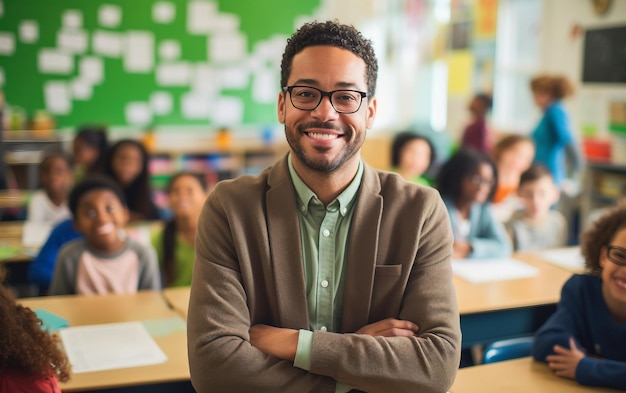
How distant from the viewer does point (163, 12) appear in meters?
7.10

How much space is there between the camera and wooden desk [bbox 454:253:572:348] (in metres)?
2.40

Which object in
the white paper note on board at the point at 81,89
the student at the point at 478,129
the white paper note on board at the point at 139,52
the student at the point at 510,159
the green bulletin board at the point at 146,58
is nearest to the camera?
the student at the point at 510,159

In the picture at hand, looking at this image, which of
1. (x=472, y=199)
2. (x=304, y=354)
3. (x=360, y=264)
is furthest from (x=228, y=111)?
(x=304, y=354)

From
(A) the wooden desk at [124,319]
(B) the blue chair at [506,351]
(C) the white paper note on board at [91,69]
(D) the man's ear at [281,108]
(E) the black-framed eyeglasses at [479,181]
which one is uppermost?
(C) the white paper note on board at [91,69]

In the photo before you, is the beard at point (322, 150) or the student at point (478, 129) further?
the student at point (478, 129)

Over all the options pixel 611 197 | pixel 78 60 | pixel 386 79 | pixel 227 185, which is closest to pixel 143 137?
pixel 78 60

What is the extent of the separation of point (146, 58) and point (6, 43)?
139cm

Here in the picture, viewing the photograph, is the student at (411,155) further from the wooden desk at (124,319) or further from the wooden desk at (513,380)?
the wooden desk at (513,380)

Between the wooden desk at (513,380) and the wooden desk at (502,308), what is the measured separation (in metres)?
0.47

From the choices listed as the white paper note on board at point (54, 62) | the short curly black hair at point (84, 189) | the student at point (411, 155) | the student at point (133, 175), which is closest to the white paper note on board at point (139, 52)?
the white paper note on board at point (54, 62)

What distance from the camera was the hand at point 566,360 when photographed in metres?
1.79

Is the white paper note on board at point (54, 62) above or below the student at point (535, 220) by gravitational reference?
above

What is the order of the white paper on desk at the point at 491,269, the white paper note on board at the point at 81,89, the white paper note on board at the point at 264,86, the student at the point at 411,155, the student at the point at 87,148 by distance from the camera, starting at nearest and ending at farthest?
the white paper on desk at the point at 491,269, the student at the point at 411,155, the student at the point at 87,148, the white paper note on board at the point at 81,89, the white paper note on board at the point at 264,86

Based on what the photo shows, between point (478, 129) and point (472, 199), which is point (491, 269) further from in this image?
point (478, 129)
